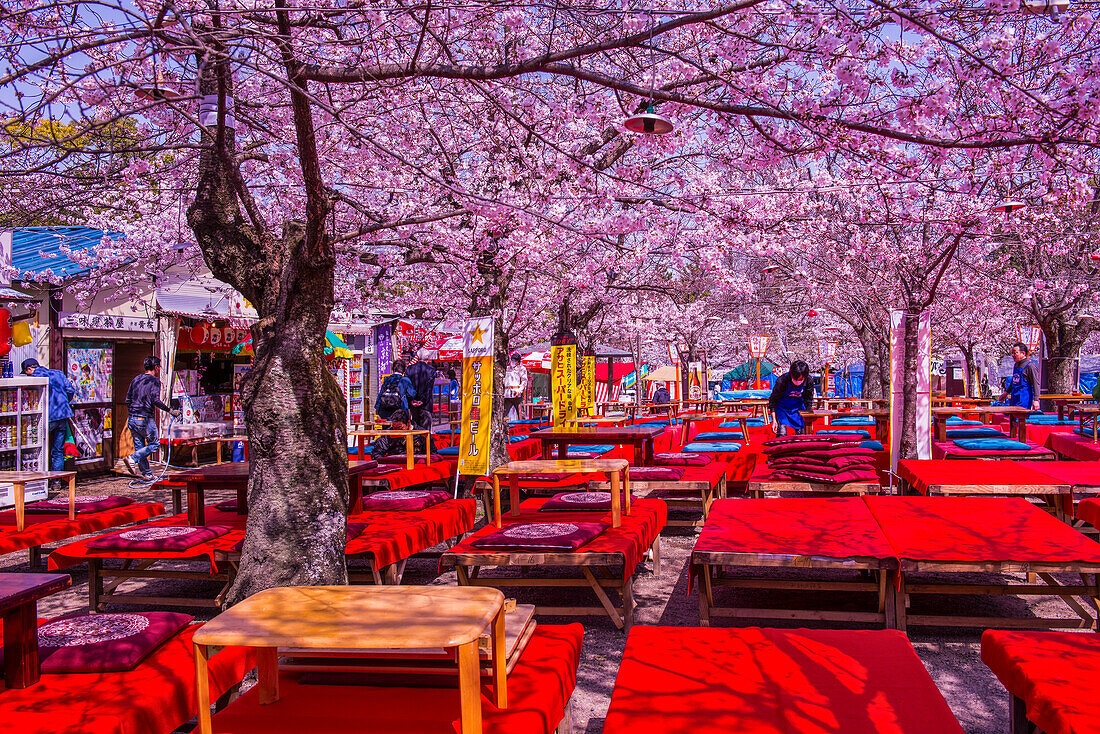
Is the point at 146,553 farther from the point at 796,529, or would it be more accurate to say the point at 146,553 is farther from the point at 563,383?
the point at 563,383

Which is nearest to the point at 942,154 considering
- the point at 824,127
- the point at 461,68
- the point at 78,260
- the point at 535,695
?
the point at 824,127

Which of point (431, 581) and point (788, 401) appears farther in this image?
point (788, 401)

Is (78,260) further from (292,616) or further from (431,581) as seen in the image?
(292,616)

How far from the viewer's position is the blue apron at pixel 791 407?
11.1 metres

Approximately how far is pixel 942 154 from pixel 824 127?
1296mm

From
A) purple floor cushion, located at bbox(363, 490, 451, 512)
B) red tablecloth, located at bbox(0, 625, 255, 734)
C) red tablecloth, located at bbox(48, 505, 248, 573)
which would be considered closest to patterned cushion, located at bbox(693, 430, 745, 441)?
purple floor cushion, located at bbox(363, 490, 451, 512)

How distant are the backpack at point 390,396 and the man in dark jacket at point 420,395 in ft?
0.60

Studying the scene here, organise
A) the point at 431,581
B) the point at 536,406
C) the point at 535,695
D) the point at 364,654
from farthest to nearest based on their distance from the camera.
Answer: the point at 536,406 → the point at 431,581 → the point at 364,654 → the point at 535,695

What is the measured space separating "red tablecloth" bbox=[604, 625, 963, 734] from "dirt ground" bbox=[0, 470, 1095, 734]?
0.75 metres

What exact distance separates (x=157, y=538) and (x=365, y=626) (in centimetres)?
389

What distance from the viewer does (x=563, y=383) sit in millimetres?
10742

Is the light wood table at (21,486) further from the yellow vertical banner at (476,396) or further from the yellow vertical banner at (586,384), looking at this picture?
the yellow vertical banner at (586,384)

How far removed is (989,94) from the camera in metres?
6.94

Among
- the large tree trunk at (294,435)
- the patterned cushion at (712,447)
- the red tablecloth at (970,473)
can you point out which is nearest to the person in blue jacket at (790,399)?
the patterned cushion at (712,447)
